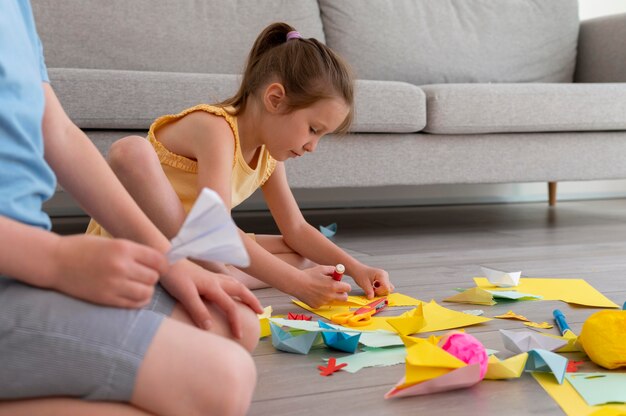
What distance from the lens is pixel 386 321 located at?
1.16m

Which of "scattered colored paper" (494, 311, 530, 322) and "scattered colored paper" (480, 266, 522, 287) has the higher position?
"scattered colored paper" (494, 311, 530, 322)

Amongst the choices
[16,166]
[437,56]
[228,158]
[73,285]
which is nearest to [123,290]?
[73,285]

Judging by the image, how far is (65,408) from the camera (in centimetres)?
62

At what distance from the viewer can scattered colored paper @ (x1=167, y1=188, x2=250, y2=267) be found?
55 centimetres

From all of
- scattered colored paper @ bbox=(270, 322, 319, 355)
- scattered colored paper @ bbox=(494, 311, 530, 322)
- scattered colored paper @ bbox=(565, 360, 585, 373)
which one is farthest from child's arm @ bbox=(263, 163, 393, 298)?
scattered colored paper @ bbox=(565, 360, 585, 373)

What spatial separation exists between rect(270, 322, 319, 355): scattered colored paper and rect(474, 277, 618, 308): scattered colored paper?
1.90 ft

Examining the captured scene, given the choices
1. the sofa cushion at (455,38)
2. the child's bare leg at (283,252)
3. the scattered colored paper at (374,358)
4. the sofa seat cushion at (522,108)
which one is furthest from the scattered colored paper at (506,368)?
the sofa cushion at (455,38)

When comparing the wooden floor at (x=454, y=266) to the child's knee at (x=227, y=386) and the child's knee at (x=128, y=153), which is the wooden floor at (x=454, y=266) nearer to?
Result: the child's knee at (x=227, y=386)

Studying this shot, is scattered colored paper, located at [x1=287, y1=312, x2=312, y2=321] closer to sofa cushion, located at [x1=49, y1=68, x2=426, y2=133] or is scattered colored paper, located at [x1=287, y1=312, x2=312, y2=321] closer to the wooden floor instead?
the wooden floor

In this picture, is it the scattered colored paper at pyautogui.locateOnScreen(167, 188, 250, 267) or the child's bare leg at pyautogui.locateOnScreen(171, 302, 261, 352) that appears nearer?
the scattered colored paper at pyautogui.locateOnScreen(167, 188, 250, 267)

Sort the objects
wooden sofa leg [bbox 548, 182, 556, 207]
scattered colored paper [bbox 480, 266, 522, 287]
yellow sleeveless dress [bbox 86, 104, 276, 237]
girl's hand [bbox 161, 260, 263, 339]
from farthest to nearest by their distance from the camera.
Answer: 1. wooden sofa leg [bbox 548, 182, 556, 207]
2. scattered colored paper [bbox 480, 266, 522, 287]
3. yellow sleeveless dress [bbox 86, 104, 276, 237]
4. girl's hand [bbox 161, 260, 263, 339]

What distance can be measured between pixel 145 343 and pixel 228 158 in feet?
2.41

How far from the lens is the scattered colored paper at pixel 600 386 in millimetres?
848

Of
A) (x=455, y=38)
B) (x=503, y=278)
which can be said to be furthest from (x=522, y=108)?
(x=503, y=278)
